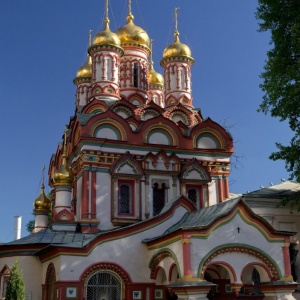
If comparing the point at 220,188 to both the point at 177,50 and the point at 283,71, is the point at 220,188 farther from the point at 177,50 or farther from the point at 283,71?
the point at 177,50

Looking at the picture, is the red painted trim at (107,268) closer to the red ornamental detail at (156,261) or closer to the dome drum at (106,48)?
the red ornamental detail at (156,261)

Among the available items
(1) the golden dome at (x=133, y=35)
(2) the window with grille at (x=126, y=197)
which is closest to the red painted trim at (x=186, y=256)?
(2) the window with grille at (x=126, y=197)

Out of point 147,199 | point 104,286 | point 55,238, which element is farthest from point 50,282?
point 147,199

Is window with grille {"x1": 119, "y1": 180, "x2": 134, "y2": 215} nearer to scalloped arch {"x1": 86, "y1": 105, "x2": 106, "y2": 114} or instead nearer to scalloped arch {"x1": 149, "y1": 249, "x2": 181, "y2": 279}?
scalloped arch {"x1": 149, "y1": 249, "x2": 181, "y2": 279}

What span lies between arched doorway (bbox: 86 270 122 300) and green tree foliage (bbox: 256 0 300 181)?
5.92 meters

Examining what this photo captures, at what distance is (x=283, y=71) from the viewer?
49.7 feet

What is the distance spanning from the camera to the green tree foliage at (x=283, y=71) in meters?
14.9

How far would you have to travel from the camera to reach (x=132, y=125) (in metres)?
18.4

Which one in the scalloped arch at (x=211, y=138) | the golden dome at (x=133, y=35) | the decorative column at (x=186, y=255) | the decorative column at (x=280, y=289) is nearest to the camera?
the decorative column at (x=186, y=255)

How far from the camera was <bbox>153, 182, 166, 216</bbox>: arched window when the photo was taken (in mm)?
16848

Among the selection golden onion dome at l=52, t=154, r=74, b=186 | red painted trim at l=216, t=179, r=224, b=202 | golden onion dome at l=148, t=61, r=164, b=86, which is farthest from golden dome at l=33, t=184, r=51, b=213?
golden onion dome at l=148, t=61, r=164, b=86

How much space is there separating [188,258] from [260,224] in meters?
2.01

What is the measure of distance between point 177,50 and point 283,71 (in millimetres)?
7829

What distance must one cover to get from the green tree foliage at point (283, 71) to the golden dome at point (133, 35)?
7346mm
